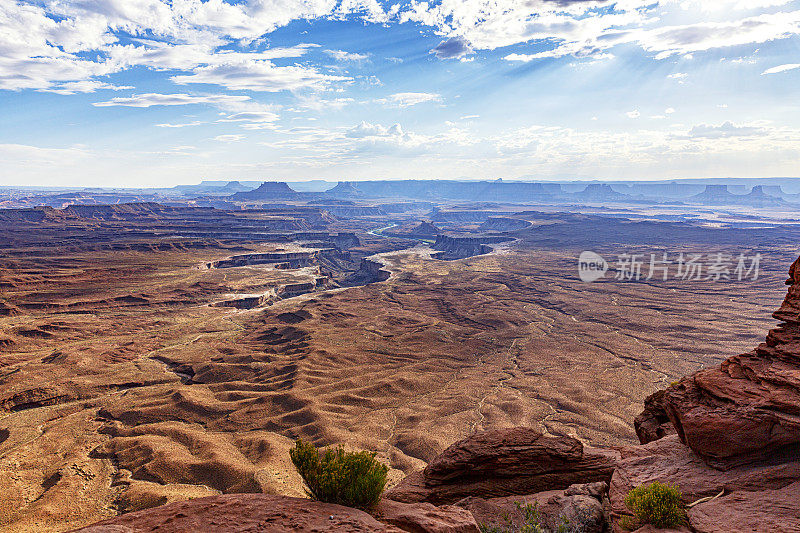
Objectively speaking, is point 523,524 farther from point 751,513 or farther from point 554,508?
point 751,513

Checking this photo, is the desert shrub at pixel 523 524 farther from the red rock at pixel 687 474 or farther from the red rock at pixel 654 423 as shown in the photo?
the red rock at pixel 654 423

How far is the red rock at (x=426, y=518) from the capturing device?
10.5 m

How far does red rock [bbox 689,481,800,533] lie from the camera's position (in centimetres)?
879

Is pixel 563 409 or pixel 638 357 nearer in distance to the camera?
pixel 563 409

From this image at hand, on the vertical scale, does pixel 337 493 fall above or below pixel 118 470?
above

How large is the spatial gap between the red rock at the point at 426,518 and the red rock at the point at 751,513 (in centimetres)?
547

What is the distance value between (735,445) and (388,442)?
105 feet

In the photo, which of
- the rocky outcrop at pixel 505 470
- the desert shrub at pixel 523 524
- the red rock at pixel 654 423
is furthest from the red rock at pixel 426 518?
the red rock at pixel 654 423

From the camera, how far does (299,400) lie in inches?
1864

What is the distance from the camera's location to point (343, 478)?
36.4 feet

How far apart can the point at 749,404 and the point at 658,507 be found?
12.7 ft

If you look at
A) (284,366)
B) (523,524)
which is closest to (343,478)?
(523,524)

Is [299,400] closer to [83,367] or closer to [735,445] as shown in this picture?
[83,367]

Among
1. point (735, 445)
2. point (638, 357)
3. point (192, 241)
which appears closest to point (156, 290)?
point (192, 241)
